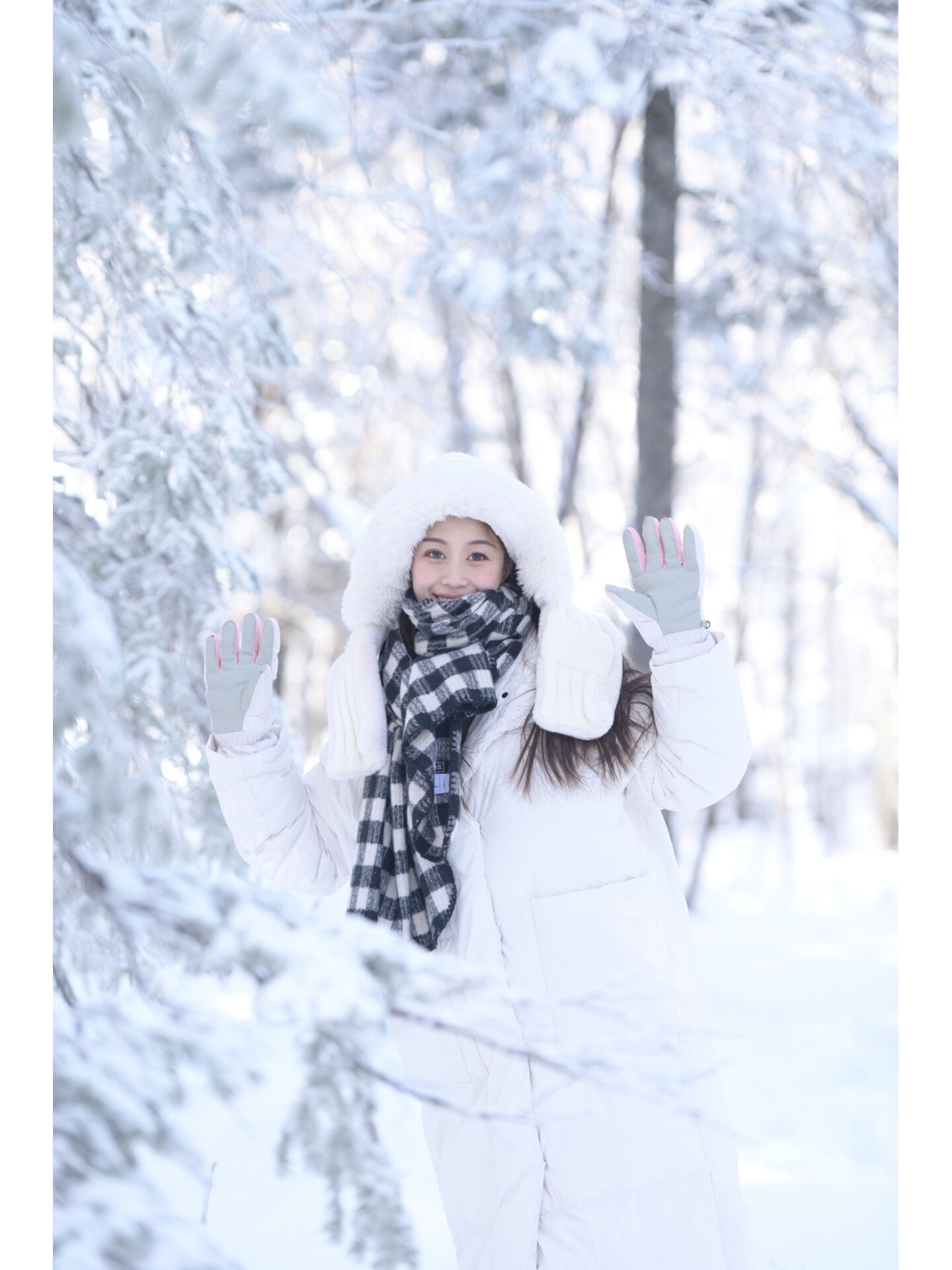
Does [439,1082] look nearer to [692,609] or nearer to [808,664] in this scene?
[692,609]

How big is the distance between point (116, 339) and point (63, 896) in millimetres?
1331

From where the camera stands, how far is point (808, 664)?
15500 mm

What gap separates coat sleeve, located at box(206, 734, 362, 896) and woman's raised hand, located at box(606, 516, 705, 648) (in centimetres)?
69

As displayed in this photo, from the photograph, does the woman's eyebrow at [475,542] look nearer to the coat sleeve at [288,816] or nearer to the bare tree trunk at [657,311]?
the coat sleeve at [288,816]

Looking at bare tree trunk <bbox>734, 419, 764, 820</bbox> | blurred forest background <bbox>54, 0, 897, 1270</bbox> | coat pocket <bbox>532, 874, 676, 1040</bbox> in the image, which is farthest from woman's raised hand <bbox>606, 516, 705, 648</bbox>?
bare tree trunk <bbox>734, 419, 764, 820</bbox>

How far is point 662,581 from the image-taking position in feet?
5.16

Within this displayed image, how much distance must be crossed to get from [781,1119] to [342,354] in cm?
472

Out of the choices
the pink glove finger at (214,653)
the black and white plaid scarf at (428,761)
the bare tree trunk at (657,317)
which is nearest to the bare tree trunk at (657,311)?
the bare tree trunk at (657,317)

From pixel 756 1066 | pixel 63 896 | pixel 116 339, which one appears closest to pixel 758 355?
pixel 756 1066

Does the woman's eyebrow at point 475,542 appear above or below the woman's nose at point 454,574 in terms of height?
above

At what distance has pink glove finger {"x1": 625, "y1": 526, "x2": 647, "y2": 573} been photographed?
162 centimetres

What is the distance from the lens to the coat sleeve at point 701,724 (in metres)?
1.55

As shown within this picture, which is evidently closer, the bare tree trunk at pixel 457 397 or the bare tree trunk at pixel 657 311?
the bare tree trunk at pixel 657 311

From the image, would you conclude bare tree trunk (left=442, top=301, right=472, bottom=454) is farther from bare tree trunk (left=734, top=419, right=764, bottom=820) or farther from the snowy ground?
the snowy ground
